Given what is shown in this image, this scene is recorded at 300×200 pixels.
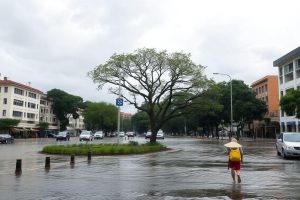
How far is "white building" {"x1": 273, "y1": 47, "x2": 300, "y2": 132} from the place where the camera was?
74.1 meters

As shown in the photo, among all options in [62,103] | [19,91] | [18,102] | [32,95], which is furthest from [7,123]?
[62,103]

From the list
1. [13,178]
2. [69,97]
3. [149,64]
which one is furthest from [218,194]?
[69,97]

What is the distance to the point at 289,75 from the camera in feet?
262

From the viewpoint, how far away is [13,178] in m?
15.4

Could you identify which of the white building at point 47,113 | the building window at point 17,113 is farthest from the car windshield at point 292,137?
the white building at point 47,113

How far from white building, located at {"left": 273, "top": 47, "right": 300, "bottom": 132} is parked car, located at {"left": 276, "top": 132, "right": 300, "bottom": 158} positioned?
4666 cm

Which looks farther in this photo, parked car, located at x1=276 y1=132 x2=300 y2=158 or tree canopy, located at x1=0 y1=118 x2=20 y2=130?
tree canopy, located at x1=0 y1=118 x2=20 y2=130

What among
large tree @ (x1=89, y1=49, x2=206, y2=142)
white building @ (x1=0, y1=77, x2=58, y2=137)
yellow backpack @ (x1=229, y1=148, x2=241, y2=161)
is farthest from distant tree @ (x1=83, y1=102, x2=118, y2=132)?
yellow backpack @ (x1=229, y1=148, x2=241, y2=161)

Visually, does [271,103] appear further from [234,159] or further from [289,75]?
[234,159]

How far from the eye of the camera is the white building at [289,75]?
2916 inches

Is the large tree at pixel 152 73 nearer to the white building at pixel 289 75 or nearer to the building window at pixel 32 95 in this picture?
the white building at pixel 289 75

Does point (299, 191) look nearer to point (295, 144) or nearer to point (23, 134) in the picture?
point (295, 144)

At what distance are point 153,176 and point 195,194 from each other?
481cm

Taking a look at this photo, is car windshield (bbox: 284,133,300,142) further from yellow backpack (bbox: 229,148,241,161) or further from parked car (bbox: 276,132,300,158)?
yellow backpack (bbox: 229,148,241,161)
